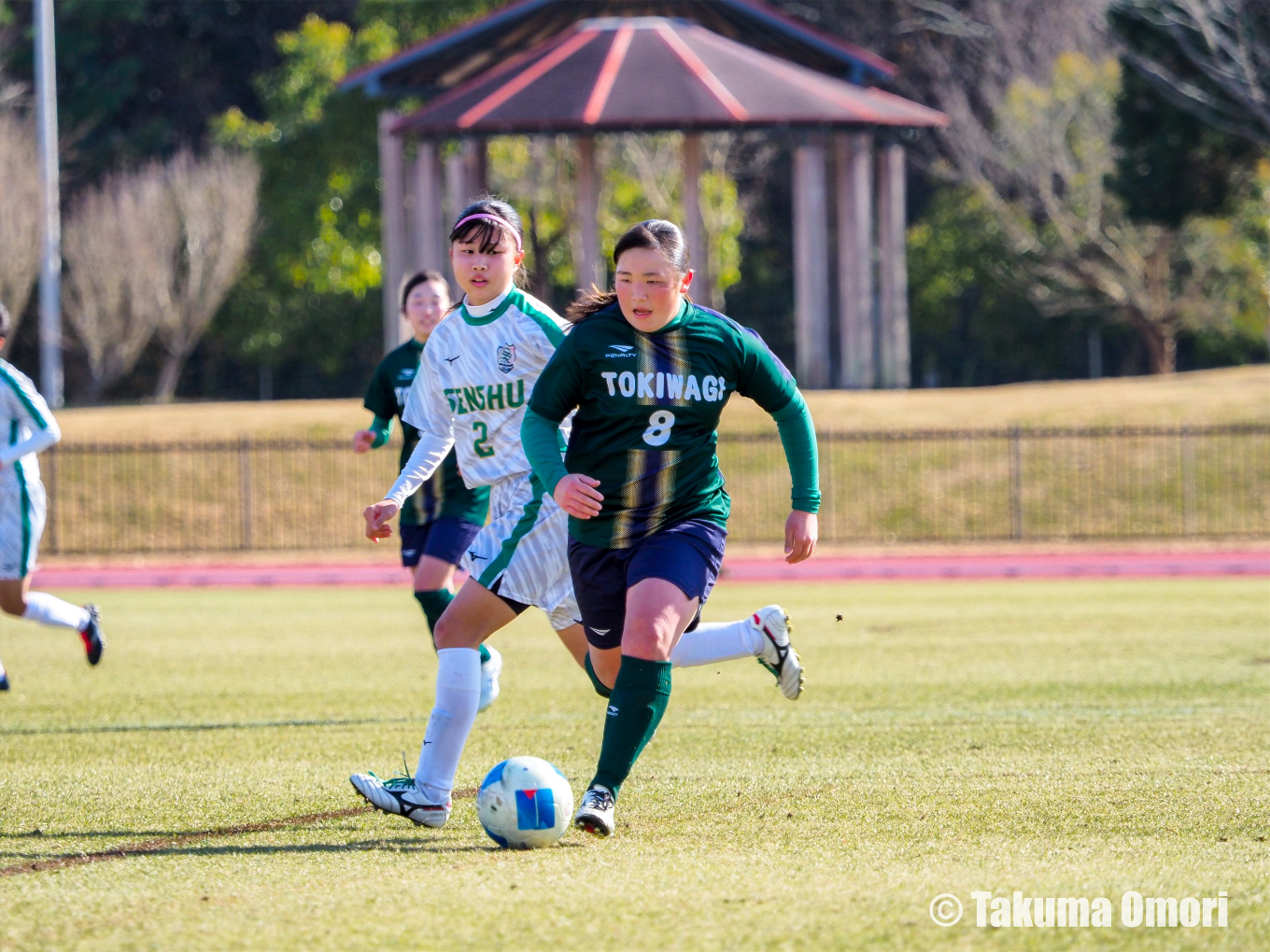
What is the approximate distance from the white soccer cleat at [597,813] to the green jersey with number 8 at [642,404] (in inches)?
33.5

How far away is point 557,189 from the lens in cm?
3838

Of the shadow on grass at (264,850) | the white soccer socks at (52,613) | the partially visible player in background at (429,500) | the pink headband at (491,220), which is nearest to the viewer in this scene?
the shadow on grass at (264,850)

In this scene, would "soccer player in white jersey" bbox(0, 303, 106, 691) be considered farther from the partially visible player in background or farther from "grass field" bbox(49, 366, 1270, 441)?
"grass field" bbox(49, 366, 1270, 441)

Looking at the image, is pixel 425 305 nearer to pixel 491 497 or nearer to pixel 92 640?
pixel 491 497

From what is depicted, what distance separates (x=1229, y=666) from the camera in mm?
10438

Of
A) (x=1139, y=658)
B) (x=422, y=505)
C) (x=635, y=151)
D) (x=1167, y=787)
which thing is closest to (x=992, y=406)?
(x=635, y=151)

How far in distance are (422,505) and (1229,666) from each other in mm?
5198

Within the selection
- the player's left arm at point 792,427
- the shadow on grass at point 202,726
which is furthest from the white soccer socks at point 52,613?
the player's left arm at point 792,427

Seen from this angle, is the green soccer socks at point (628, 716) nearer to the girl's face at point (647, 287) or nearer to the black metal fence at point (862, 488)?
the girl's face at point (647, 287)

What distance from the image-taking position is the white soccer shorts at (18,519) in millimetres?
9289

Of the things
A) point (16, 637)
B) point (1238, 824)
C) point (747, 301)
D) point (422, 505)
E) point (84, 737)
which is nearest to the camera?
point (1238, 824)

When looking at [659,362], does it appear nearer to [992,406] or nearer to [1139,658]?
[1139,658]

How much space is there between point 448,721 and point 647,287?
166cm

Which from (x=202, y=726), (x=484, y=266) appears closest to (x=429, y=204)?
(x=202, y=726)
